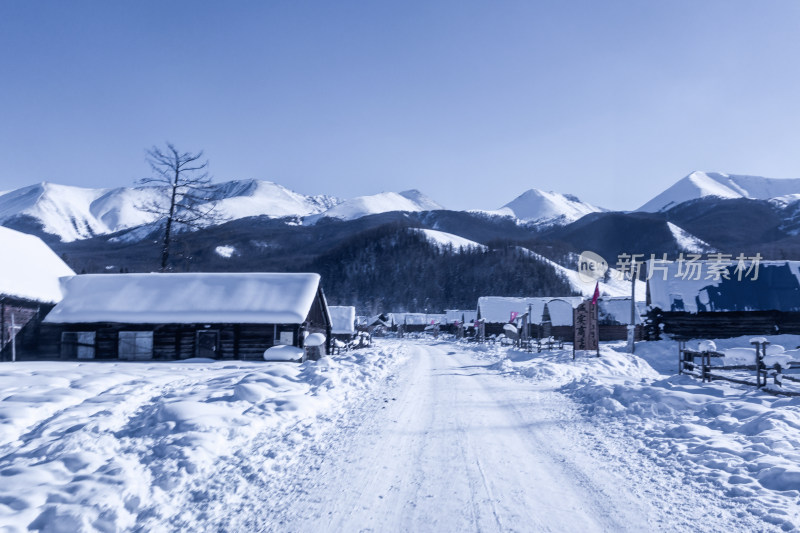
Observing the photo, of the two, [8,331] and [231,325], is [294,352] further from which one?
[8,331]

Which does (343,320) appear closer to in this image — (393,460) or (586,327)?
(586,327)

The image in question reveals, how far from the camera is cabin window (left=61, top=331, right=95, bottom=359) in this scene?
27000 millimetres

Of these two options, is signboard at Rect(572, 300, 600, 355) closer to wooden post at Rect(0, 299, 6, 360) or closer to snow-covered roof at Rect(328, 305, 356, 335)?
snow-covered roof at Rect(328, 305, 356, 335)

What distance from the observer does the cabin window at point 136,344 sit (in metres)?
27.0

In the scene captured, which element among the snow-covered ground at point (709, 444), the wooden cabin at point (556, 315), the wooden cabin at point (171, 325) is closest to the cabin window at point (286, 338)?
the wooden cabin at point (171, 325)

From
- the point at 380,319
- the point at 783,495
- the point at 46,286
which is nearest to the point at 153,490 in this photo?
the point at 783,495

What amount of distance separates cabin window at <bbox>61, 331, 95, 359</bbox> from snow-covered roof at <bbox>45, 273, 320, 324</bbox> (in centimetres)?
95

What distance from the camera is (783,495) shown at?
→ 559 centimetres

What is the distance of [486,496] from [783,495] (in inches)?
133

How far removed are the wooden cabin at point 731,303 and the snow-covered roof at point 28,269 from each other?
4133 cm

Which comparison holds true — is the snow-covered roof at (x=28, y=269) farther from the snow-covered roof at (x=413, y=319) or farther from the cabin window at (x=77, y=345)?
the snow-covered roof at (x=413, y=319)

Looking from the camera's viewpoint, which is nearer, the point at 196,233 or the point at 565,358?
the point at 565,358

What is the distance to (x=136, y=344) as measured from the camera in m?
27.2

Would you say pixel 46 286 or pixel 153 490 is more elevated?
pixel 46 286
